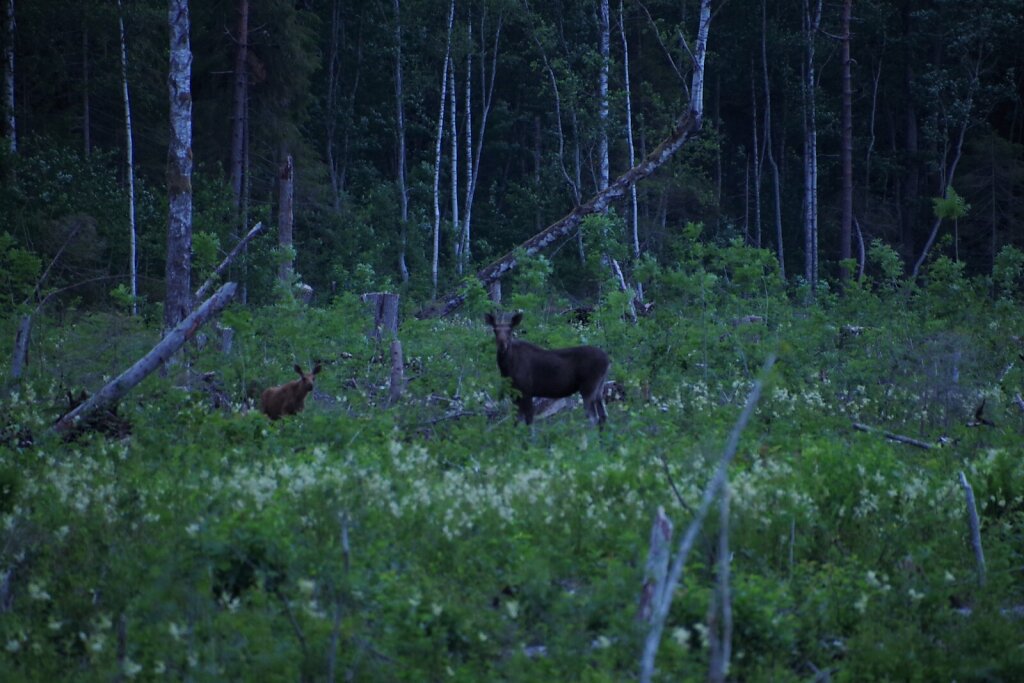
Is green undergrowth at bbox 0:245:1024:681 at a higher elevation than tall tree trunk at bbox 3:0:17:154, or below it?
below

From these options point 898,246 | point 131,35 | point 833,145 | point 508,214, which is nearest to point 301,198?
point 131,35

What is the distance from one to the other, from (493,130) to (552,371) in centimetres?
4049

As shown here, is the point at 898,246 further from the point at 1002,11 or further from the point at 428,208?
the point at 428,208

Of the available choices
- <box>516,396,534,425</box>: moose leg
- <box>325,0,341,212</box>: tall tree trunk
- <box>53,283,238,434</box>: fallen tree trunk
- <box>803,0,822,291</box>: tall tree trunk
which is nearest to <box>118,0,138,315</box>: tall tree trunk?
<box>53,283,238,434</box>: fallen tree trunk

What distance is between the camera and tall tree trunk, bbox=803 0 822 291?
121 feet

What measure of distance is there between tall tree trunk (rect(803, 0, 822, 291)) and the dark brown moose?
2224 centimetres

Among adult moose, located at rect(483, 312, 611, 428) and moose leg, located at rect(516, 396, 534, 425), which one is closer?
moose leg, located at rect(516, 396, 534, 425)

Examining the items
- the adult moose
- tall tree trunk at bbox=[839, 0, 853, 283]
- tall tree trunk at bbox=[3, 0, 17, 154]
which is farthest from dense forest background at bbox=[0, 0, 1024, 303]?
the adult moose

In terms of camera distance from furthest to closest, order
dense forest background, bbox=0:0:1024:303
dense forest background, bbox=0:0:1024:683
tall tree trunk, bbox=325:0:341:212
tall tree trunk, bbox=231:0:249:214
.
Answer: tall tree trunk, bbox=325:0:341:212 → tall tree trunk, bbox=231:0:249:214 → dense forest background, bbox=0:0:1024:303 → dense forest background, bbox=0:0:1024:683

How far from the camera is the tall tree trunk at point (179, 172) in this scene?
688 inches

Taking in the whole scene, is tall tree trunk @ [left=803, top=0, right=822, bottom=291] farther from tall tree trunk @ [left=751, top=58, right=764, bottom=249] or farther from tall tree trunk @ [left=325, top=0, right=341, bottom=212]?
tall tree trunk @ [left=325, top=0, right=341, bottom=212]

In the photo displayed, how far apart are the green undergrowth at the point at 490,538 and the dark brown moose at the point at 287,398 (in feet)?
0.61

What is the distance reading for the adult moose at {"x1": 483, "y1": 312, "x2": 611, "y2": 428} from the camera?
13945 mm

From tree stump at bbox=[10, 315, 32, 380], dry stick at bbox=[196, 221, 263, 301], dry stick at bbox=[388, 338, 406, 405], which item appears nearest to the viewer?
dry stick at bbox=[388, 338, 406, 405]
